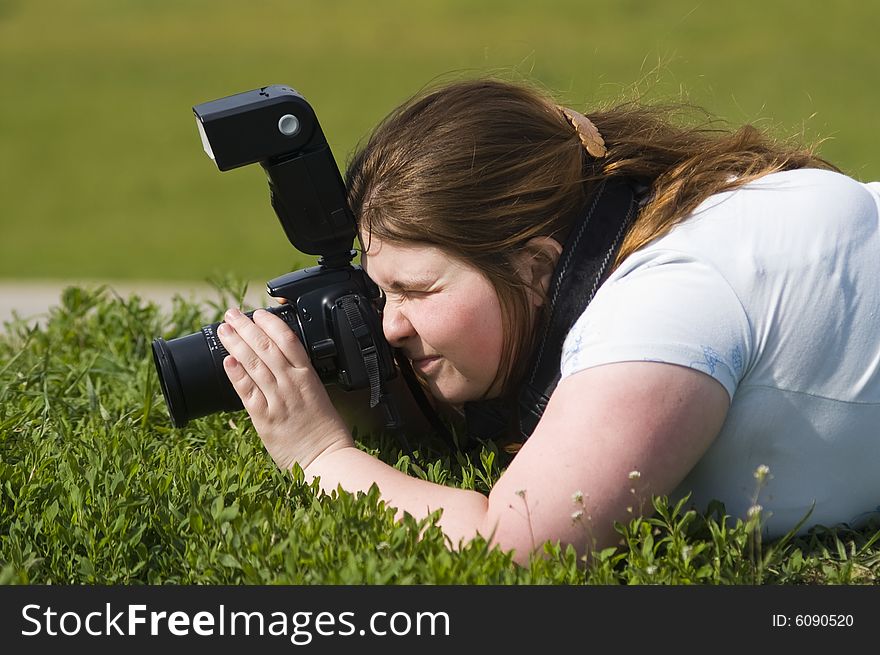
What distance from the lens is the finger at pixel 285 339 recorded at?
2768mm

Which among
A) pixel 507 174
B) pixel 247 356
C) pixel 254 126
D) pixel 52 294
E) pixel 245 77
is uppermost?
pixel 245 77

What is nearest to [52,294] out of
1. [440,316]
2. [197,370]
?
[197,370]

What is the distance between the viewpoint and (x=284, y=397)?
2730 mm

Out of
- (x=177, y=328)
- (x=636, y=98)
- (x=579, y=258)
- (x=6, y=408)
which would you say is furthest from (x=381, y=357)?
(x=177, y=328)

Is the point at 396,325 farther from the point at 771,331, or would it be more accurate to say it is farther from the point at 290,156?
the point at 771,331

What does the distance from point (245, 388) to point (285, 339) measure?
151mm

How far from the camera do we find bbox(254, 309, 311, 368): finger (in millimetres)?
2768

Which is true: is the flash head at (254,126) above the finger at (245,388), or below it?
above

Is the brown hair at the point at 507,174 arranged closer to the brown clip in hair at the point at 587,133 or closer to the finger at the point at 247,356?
the brown clip in hair at the point at 587,133

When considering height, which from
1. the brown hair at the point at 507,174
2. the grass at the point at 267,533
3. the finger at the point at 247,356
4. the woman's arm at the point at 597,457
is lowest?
the grass at the point at 267,533

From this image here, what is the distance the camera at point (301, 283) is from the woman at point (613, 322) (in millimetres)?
69

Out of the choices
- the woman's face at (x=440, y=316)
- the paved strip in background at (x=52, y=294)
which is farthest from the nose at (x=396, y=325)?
the paved strip in background at (x=52, y=294)

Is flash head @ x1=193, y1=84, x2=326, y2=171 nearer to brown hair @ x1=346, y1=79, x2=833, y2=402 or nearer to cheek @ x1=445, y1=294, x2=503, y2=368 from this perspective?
brown hair @ x1=346, y1=79, x2=833, y2=402

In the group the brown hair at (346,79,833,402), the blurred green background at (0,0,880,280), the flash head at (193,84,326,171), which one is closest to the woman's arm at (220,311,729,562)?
the brown hair at (346,79,833,402)
